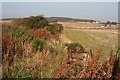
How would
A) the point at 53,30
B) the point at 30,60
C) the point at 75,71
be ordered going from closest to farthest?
the point at 75,71 < the point at 30,60 < the point at 53,30

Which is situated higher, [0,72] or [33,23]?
[33,23]

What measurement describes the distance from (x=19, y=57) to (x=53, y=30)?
1807 centimetres

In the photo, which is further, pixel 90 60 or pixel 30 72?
pixel 30 72

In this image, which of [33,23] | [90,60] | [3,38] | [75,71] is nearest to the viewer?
[90,60]

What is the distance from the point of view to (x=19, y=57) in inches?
355

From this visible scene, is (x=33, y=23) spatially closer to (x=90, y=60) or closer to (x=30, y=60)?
(x=30, y=60)

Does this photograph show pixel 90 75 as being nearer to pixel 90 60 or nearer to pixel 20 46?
pixel 90 60

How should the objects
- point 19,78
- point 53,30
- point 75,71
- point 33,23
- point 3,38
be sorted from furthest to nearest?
1. point 33,23
2. point 53,30
3. point 3,38
4. point 19,78
5. point 75,71

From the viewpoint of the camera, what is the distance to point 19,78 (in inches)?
274

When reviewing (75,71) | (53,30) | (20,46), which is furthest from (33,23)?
(75,71)

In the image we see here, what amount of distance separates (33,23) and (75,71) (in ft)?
76.2

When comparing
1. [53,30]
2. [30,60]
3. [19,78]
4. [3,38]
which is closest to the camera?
[19,78]

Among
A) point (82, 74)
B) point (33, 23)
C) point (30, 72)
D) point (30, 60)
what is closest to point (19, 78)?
point (30, 72)

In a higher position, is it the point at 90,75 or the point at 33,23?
the point at 33,23
